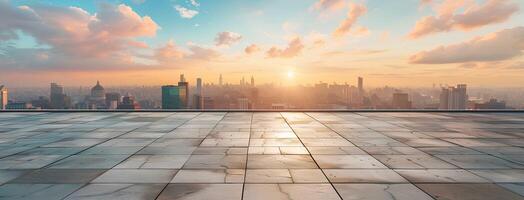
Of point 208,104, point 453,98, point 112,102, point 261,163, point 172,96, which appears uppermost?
point 172,96

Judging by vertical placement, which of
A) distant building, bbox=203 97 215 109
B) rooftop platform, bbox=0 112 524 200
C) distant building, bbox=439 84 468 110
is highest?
distant building, bbox=439 84 468 110

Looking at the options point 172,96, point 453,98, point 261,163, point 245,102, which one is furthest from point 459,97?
point 261,163

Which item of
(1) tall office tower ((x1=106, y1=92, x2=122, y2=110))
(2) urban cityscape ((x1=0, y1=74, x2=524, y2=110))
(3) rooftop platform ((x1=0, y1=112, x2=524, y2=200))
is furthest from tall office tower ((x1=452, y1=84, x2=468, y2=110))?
(1) tall office tower ((x1=106, y1=92, x2=122, y2=110))

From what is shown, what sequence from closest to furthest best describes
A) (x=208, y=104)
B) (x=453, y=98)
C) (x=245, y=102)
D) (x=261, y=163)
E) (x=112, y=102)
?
(x=261, y=163)
(x=245, y=102)
(x=208, y=104)
(x=453, y=98)
(x=112, y=102)

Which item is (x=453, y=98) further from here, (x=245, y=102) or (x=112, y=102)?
(x=112, y=102)

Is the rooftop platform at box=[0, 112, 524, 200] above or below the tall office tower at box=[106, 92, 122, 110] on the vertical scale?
below

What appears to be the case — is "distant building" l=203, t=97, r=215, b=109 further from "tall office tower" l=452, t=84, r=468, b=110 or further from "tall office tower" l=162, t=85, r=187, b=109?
"tall office tower" l=452, t=84, r=468, b=110

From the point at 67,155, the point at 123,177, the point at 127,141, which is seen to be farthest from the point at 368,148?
the point at 67,155

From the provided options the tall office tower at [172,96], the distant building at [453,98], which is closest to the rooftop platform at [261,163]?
the tall office tower at [172,96]

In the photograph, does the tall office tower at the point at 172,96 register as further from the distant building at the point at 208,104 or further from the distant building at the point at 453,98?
the distant building at the point at 453,98
